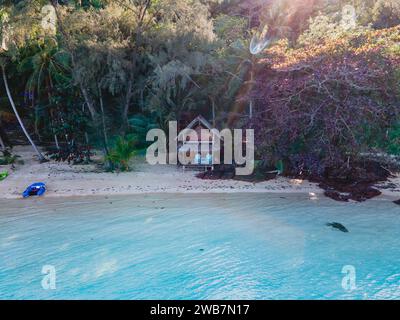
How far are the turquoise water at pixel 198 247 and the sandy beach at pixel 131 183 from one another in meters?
0.56

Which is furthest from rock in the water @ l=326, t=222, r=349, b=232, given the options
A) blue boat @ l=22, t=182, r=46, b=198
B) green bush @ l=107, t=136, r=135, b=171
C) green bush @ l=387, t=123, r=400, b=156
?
blue boat @ l=22, t=182, r=46, b=198

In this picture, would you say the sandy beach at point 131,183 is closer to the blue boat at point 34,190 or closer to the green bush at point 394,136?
the blue boat at point 34,190

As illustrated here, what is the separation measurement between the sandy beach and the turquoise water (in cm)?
56

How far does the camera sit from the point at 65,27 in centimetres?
1326

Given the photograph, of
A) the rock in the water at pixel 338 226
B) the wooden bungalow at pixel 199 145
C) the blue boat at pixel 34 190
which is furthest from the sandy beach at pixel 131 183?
the rock in the water at pixel 338 226

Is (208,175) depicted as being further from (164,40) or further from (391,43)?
(391,43)

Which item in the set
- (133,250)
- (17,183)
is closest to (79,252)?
(133,250)

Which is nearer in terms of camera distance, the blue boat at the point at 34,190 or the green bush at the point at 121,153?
the blue boat at the point at 34,190

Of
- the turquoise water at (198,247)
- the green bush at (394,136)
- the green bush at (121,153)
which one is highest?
the green bush at (394,136)

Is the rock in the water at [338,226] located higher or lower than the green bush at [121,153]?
lower

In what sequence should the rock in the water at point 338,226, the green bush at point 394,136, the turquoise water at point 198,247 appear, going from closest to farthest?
the turquoise water at point 198,247
the rock in the water at point 338,226
the green bush at point 394,136

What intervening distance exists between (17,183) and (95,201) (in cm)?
361

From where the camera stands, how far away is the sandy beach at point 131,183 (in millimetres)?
11836

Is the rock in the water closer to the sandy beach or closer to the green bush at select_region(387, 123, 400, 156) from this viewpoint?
the sandy beach
